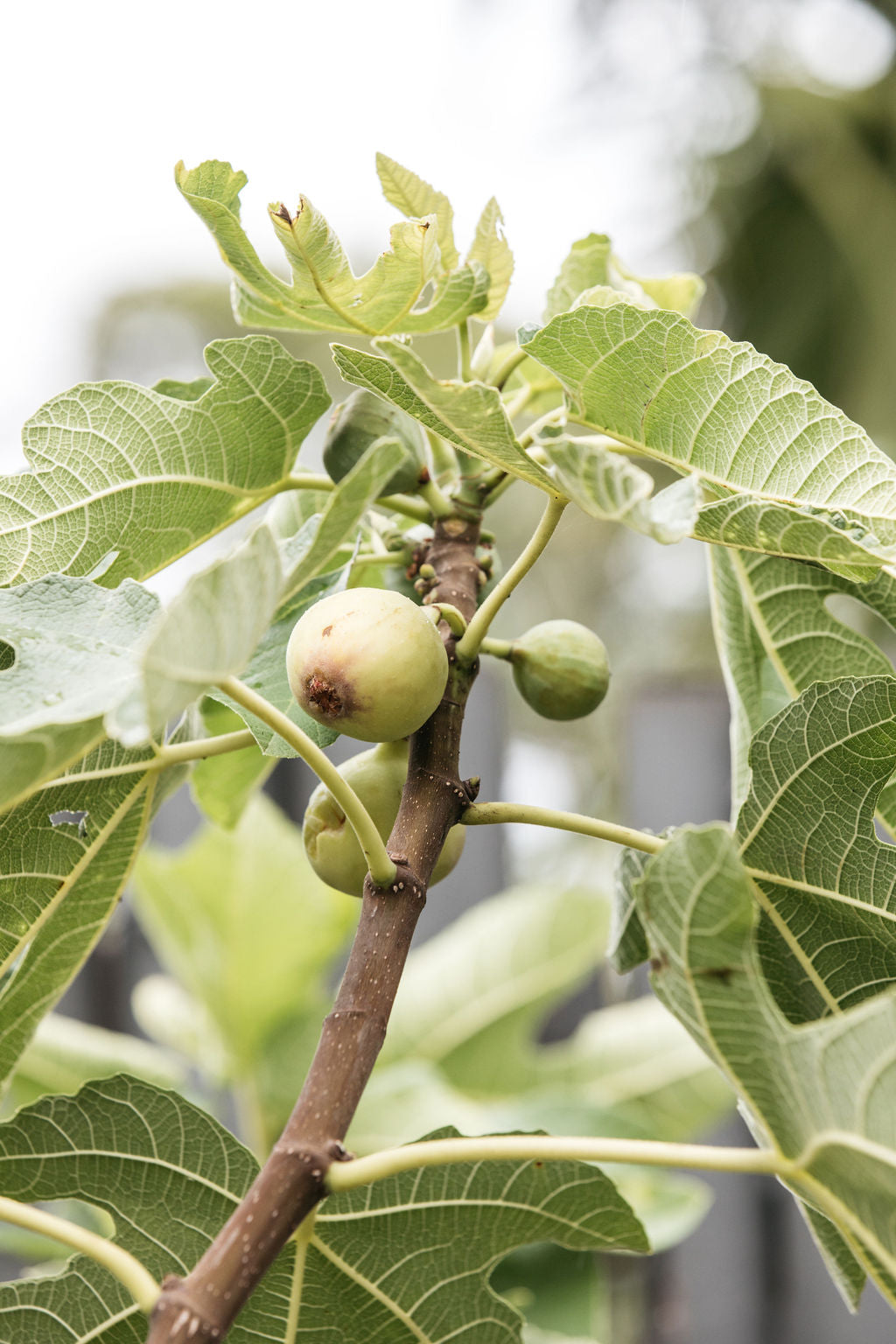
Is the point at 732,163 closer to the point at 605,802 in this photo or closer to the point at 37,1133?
the point at 605,802

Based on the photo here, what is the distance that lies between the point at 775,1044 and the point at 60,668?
292 mm

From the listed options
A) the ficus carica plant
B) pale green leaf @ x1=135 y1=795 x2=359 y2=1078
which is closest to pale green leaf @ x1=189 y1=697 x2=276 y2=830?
the ficus carica plant

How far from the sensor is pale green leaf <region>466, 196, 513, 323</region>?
0.60m

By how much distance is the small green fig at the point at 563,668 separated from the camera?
590 millimetres

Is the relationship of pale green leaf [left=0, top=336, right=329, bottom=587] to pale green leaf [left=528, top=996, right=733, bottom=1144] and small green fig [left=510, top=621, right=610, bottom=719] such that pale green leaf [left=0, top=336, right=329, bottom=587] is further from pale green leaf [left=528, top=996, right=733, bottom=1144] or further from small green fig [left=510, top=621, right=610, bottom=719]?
pale green leaf [left=528, top=996, right=733, bottom=1144]

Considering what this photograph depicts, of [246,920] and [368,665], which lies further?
[246,920]

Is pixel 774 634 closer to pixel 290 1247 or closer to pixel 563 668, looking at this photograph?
pixel 563 668

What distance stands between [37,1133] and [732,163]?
5.86 metres

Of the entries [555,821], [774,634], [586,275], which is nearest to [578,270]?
[586,275]

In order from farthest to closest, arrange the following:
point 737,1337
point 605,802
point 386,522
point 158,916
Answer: point 605,802, point 737,1337, point 158,916, point 386,522

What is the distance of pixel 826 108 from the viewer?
208 inches

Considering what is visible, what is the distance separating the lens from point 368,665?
0.44 m

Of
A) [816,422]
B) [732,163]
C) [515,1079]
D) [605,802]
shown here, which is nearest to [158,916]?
[515,1079]

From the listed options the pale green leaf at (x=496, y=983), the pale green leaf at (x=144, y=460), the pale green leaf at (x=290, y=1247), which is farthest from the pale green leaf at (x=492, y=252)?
the pale green leaf at (x=496, y=983)
